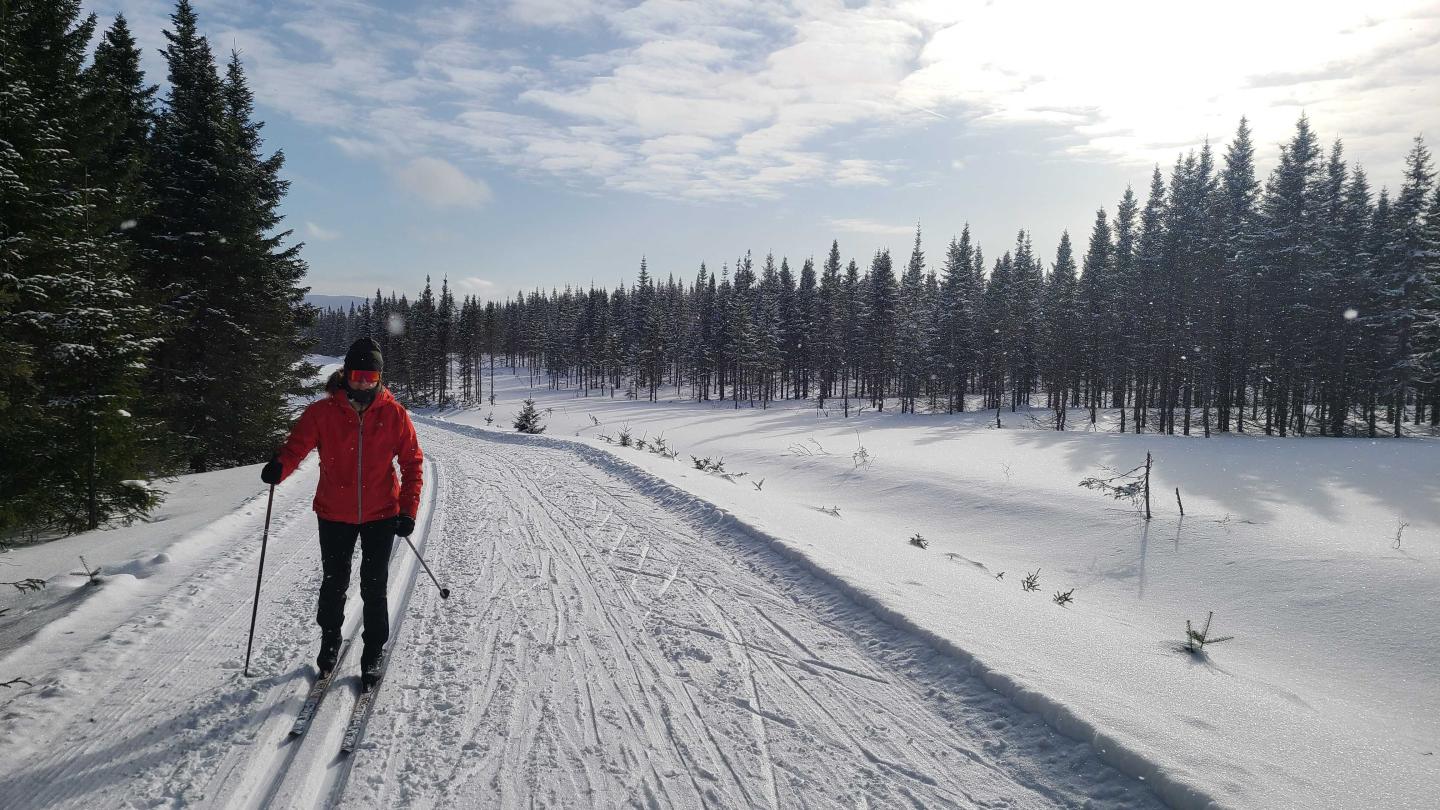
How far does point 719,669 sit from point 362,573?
2790 millimetres

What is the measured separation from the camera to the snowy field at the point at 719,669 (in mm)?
3375

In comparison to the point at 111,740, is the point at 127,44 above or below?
above

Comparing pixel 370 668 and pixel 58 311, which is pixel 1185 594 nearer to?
pixel 370 668

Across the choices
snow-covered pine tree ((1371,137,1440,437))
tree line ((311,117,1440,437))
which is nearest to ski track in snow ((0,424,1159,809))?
tree line ((311,117,1440,437))

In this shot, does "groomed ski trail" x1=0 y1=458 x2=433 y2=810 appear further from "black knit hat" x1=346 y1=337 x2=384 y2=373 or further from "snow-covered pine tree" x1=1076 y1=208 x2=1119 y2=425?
"snow-covered pine tree" x1=1076 y1=208 x2=1119 y2=425

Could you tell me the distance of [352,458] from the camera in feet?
14.4

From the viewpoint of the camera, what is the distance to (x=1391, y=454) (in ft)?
77.9

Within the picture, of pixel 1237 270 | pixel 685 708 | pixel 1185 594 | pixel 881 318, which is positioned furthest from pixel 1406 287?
pixel 685 708

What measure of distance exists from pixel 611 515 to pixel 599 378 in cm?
9034

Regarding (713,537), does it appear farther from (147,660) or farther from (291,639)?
(147,660)

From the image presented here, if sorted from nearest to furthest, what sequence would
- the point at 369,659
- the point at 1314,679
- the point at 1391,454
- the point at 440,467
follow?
the point at 369,659 → the point at 1314,679 → the point at 440,467 → the point at 1391,454

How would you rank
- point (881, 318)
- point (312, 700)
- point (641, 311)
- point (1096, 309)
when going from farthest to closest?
point (641, 311), point (881, 318), point (1096, 309), point (312, 700)

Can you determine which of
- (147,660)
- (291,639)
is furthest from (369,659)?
(147,660)

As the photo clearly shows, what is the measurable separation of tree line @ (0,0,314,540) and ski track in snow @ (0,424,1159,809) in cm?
490
